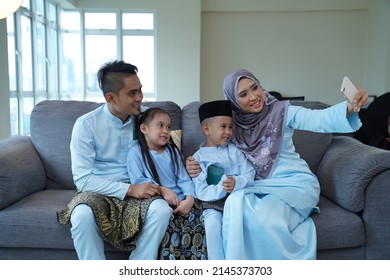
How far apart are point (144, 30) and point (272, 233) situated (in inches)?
300

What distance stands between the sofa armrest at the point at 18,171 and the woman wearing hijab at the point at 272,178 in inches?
33.5

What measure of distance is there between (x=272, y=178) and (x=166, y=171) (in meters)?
Answer: 0.51

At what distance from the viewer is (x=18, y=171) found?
1.94 m

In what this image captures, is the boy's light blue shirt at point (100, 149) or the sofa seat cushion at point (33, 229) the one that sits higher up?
the boy's light blue shirt at point (100, 149)

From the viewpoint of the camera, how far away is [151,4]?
7.96 m

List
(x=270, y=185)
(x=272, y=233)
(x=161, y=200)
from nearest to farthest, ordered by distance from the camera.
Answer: (x=272, y=233), (x=161, y=200), (x=270, y=185)

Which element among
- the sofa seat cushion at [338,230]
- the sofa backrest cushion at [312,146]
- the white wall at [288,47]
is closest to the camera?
the sofa seat cushion at [338,230]

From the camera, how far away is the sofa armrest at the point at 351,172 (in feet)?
5.73

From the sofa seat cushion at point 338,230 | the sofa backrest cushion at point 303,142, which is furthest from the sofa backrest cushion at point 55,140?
the sofa seat cushion at point 338,230

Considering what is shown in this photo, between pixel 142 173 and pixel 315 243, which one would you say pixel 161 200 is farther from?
pixel 315 243

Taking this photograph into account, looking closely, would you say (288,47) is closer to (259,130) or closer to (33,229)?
(259,130)

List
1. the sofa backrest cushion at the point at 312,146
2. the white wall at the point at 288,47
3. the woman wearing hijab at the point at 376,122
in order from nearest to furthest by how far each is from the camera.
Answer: the sofa backrest cushion at the point at 312,146 → the woman wearing hijab at the point at 376,122 → the white wall at the point at 288,47

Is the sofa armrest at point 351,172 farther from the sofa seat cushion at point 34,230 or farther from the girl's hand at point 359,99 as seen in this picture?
the sofa seat cushion at point 34,230
